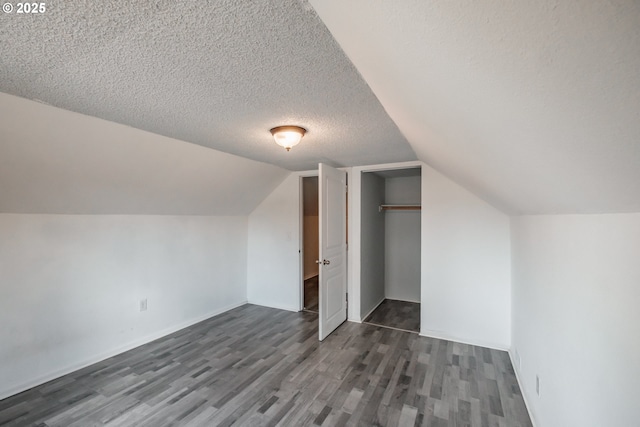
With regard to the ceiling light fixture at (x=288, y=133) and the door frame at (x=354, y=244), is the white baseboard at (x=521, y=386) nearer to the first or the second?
the door frame at (x=354, y=244)

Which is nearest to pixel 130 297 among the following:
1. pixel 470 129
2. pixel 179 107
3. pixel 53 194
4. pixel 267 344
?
pixel 53 194

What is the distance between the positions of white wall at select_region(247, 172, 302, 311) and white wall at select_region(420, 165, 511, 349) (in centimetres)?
189

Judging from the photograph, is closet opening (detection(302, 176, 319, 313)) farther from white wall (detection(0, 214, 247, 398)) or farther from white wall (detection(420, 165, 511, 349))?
white wall (detection(420, 165, 511, 349))

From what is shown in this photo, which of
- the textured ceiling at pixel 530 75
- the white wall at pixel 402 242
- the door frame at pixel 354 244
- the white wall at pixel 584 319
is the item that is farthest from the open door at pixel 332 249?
the textured ceiling at pixel 530 75

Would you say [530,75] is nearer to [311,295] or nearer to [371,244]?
[371,244]

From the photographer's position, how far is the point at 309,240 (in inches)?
251

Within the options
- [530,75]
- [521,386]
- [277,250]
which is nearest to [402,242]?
[277,250]

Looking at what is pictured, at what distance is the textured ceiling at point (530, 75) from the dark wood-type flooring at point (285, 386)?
183cm

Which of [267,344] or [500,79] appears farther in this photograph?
[267,344]

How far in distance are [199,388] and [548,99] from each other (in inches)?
114

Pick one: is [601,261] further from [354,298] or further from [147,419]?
[354,298]

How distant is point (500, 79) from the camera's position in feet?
2.03

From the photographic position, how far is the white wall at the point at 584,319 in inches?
34.2

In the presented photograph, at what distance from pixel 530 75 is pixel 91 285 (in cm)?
364
